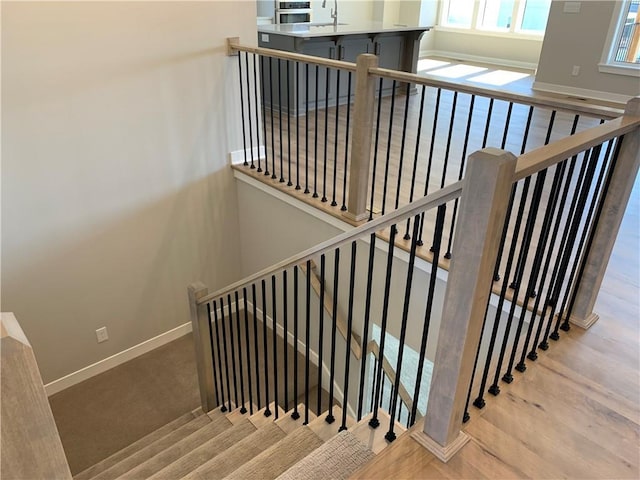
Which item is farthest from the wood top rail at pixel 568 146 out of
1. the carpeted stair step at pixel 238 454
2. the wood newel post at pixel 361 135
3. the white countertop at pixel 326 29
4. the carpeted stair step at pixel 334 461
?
the white countertop at pixel 326 29

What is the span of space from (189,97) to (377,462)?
3.28 meters

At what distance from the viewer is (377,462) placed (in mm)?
1633

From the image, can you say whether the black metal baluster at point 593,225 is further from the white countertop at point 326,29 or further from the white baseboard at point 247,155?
the white countertop at point 326,29

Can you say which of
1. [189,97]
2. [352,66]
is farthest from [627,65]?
[189,97]

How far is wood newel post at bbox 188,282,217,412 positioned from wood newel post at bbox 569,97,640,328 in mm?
2161

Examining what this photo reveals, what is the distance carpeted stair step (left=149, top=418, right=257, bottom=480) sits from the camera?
255cm

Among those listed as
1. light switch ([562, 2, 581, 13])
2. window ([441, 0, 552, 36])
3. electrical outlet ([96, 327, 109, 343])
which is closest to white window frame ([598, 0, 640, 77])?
light switch ([562, 2, 581, 13])

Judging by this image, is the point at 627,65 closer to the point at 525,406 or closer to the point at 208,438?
the point at 525,406

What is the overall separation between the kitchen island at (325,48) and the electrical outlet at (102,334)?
311cm

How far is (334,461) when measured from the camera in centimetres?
190

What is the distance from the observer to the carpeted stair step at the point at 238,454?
2.36 meters

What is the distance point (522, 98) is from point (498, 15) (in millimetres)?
9108

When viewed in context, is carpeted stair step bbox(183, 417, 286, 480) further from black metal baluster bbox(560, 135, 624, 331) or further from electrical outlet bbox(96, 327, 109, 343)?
electrical outlet bbox(96, 327, 109, 343)

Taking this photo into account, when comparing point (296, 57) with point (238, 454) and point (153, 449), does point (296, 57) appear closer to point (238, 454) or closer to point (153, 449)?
point (238, 454)
